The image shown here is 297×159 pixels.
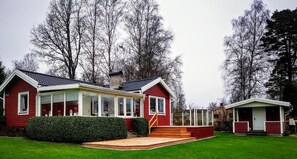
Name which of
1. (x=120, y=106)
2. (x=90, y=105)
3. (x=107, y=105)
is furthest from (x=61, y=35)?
(x=90, y=105)

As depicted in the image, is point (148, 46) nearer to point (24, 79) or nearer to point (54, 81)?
point (54, 81)

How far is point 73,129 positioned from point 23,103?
5.38m

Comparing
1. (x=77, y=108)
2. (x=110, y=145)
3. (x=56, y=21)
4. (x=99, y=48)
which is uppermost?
(x=56, y=21)

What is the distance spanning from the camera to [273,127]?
21.4 m

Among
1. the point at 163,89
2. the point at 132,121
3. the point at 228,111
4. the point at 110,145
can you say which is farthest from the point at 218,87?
the point at 110,145

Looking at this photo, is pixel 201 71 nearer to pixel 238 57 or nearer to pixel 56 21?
pixel 238 57

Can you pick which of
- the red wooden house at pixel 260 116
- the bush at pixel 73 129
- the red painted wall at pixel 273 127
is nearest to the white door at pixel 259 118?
the red wooden house at pixel 260 116

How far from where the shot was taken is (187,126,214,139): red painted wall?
17.4 meters

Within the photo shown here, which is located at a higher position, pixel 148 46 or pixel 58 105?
pixel 148 46

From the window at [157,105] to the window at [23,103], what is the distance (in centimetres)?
761

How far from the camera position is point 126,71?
28.9 meters

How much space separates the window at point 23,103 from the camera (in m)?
16.8

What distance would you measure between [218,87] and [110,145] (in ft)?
73.5

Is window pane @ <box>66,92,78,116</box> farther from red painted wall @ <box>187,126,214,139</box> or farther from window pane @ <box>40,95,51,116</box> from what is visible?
red painted wall @ <box>187,126,214,139</box>
